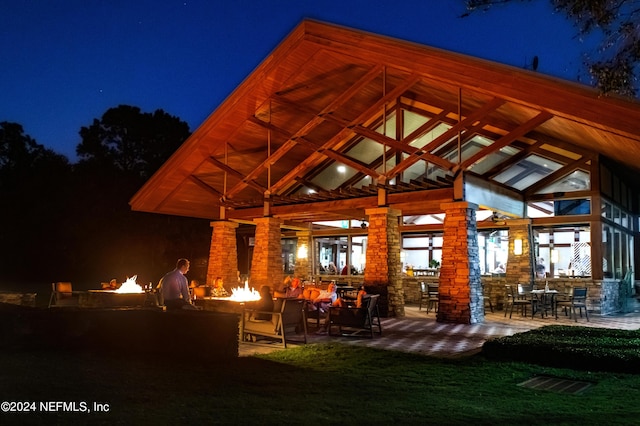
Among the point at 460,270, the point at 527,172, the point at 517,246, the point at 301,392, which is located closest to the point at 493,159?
the point at 527,172

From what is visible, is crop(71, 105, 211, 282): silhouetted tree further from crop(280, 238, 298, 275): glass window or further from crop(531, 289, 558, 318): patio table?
crop(531, 289, 558, 318): patio table

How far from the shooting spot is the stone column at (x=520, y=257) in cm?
1521

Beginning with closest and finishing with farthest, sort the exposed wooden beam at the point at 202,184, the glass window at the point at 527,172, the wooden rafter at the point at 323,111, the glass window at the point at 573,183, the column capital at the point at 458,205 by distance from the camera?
1. the column capital at the point at 458,205
2. the wooden rafter at the point at 323,111
3. the glass window at the point at 573,183
4. the glass window at the point at 527,172
5. the exposed wooden beam at the point at 202,184

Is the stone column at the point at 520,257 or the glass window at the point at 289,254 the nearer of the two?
the stone column at the point at 520,257

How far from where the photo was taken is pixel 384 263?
42.9ft

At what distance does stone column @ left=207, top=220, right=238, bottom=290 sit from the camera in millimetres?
17609

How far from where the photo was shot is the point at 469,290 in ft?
38.6

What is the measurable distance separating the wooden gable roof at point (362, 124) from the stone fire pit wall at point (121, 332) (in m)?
6.11

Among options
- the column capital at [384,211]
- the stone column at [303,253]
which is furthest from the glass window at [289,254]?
the column capital at [384,211]

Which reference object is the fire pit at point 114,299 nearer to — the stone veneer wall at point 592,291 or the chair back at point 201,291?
the chair back at point 201,291

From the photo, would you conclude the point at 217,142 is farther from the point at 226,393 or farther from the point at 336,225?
the point at 226,393

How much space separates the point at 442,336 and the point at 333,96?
7.25 metres

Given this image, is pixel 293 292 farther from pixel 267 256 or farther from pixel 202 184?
pixel 202 184

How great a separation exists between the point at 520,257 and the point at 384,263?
461 cm
